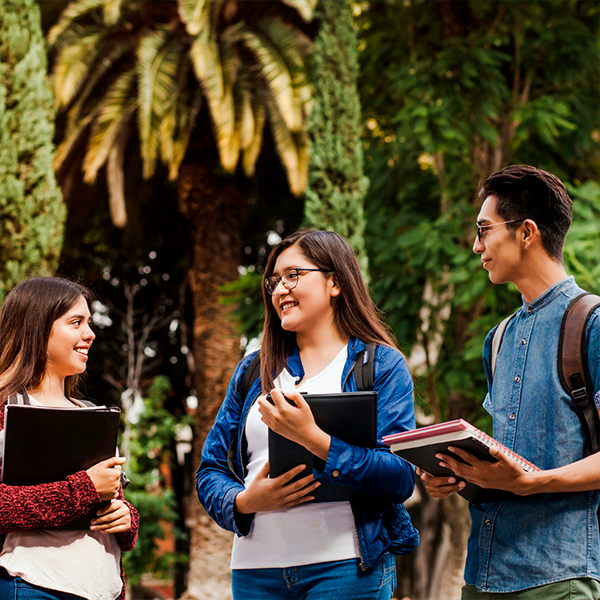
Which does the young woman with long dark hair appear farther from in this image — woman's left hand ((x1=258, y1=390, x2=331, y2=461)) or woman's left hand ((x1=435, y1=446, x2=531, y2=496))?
woman's left hand ((x1=435, y1=446, x2=531, y2=496))

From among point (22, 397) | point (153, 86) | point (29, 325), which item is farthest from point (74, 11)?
Result: point (22, 397)

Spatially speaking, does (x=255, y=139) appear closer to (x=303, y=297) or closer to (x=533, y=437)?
(x=303, y=297)

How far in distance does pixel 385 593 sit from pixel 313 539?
0.30 m

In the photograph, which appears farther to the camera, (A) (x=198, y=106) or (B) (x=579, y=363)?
(A) (x=198, y=106)

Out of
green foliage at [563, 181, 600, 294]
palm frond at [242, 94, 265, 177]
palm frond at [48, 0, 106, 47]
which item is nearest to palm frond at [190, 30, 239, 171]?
palm frond at [242, 94, 265, 177]

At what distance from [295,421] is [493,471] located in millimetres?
577

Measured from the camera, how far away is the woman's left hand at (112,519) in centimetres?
251

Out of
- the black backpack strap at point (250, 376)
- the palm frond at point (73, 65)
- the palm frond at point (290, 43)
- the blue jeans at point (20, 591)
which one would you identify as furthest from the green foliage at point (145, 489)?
the black backpack strap at point (250, 376)

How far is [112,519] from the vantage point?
8.34 feet

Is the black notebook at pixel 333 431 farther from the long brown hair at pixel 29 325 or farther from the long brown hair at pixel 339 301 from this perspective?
the long brown hair at pixel 29 325

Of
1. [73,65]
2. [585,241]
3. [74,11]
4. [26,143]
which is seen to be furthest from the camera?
[73,65]

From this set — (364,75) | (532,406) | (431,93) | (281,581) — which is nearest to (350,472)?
(281,581)

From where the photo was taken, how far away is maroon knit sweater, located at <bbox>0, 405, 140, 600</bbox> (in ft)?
7.66

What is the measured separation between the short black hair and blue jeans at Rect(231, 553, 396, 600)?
1.17m
